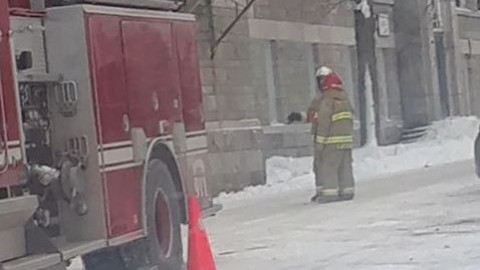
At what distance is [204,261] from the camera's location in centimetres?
955

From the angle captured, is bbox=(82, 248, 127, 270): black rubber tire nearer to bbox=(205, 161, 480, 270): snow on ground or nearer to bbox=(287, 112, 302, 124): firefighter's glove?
bbox=(205, 161, 480, 270): snow on ground

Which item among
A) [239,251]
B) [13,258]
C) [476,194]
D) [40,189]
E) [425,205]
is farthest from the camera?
[476,194]

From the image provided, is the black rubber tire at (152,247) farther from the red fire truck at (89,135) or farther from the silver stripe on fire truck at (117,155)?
the silver stripe on fire truck at (117,155)

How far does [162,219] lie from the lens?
11.2m

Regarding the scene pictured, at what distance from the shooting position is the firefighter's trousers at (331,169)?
695 inches

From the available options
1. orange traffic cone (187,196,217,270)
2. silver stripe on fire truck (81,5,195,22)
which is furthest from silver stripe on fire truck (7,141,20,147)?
orange traffic cone (187,196,217,270)

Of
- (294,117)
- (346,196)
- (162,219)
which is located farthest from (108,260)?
(294,117)

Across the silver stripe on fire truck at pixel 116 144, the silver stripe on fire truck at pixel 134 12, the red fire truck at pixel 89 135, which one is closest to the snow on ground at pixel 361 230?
the red fire truck at pixel 89 135

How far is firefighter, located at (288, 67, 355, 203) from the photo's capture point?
17.6 meters

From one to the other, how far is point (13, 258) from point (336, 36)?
67.0ft

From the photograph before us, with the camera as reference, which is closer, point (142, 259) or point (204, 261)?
point (204, 261)

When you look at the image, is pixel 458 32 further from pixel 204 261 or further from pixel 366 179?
pixel 204 261

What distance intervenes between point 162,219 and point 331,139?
673 centimetres

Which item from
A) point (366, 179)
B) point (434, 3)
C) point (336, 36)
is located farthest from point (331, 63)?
point (434, 3)
